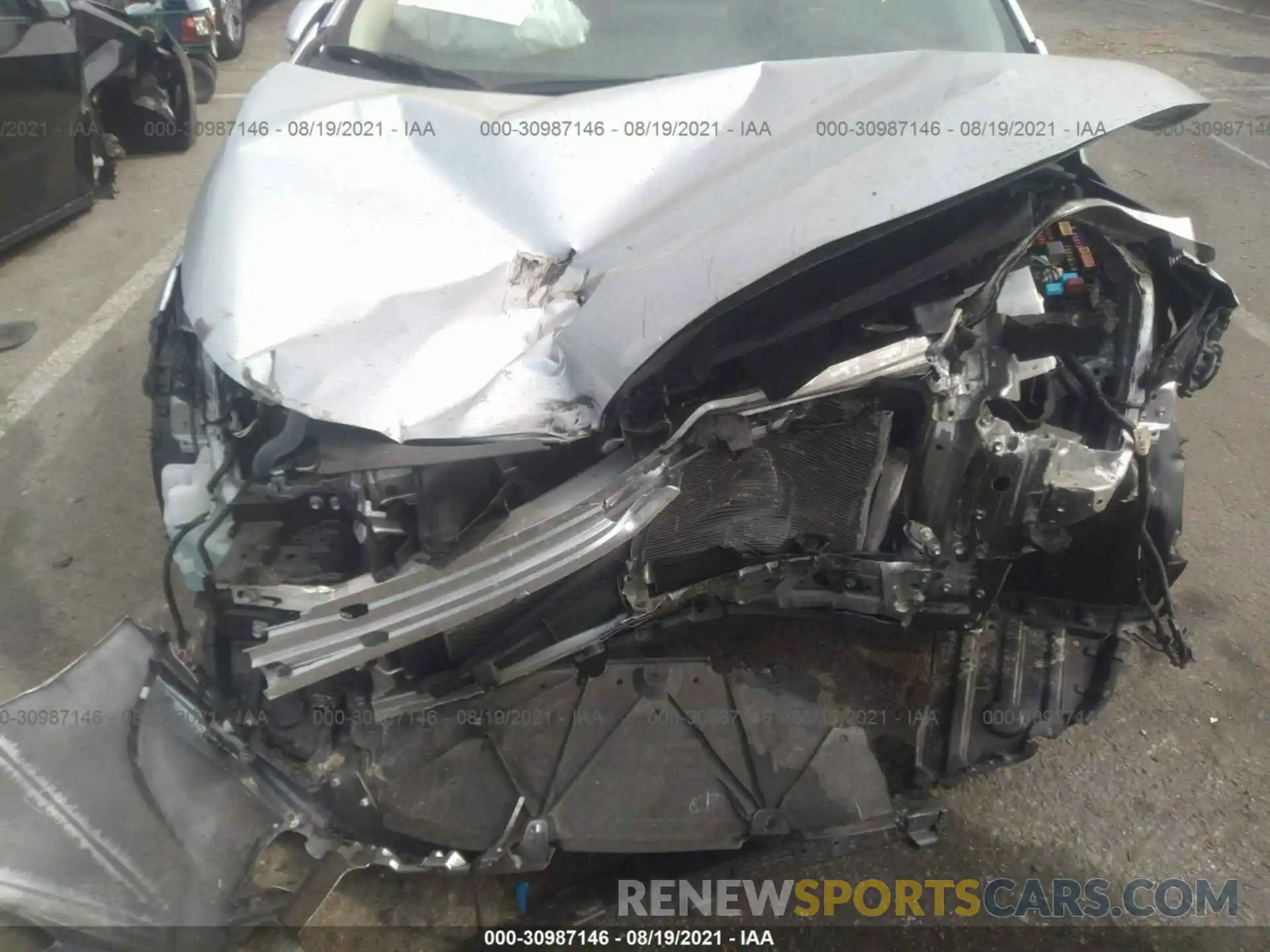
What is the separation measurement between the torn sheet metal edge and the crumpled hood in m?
0.17

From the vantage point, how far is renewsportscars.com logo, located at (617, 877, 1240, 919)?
79.0 inches

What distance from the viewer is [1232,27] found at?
9.83 m

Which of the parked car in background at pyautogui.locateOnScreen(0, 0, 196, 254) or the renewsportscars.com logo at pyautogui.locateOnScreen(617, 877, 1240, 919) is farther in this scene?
the parked car in background at pyautogui.locateOnScreen(0, 0, 196, 254)

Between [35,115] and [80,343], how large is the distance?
136cm

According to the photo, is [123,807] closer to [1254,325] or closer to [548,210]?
[548,210]

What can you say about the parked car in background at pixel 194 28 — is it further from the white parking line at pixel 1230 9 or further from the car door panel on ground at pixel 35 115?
the white parking line at pixel 1230 9

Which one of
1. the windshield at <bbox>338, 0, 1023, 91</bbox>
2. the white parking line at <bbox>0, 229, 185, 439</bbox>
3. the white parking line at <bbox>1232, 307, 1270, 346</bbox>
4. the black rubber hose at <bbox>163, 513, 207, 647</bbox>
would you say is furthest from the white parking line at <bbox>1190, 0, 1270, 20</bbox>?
the black rubber hose at <bbox>163, 513, 207, 647</bbox>

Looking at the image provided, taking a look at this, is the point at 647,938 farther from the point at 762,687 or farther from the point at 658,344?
the point at 658,344

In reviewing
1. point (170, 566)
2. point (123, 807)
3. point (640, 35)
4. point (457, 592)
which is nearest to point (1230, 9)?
point (640, 35)

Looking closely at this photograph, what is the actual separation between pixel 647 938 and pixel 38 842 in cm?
125

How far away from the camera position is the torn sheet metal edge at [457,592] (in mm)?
1462

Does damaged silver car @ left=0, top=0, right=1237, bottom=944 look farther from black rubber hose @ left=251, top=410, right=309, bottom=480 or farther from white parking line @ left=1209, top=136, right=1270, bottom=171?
white parking line @ left=1209, top=136, right=1270, bottom=171

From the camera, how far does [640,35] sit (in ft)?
7.87

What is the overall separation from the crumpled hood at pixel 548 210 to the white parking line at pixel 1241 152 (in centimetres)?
564
